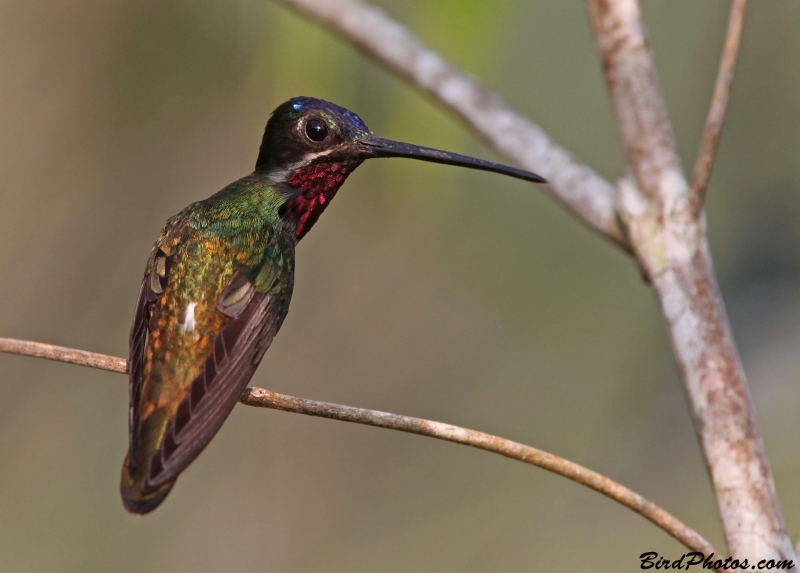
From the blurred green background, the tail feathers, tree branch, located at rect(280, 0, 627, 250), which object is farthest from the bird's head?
the blurred green background

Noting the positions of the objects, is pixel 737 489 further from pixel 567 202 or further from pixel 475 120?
pixel 475 120

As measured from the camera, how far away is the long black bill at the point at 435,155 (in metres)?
2.94

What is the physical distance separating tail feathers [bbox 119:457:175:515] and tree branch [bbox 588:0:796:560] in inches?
54.5

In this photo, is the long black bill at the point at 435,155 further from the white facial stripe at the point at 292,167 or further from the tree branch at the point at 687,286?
the tree branch at the point at 687,286

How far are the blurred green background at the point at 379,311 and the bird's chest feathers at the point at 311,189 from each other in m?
2.70

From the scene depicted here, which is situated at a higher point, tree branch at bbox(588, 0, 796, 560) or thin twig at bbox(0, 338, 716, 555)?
tree branch at bbox(588, 0, 796, 560)

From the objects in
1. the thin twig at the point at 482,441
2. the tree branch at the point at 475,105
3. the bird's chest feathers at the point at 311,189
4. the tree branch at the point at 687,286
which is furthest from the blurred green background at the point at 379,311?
the thin twig at the point at 482,441

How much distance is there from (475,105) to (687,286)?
1274mm

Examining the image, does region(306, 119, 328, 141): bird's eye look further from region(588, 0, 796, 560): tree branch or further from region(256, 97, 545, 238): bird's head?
region(588, 0, 796, 560): tree branch

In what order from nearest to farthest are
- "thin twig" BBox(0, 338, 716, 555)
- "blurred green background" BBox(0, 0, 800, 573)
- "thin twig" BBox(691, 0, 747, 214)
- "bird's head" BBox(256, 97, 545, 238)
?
"thin twig" BBox(0, 338, 716, 555)
"thin twig" BBox(691, 0, 747, 214)
"bird's head" BBox(256, 97, 545, 238)
"blurred green background" BBox(0, 0, 800, 573)

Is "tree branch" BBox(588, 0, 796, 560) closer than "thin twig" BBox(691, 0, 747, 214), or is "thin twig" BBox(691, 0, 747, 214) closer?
"tree branch" BBox(588, 0, 796, 560)

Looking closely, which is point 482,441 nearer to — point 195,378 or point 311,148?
point 195,378

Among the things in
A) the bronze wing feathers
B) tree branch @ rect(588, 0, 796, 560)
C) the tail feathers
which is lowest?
the tail feathers

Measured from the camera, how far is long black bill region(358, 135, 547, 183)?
2.94 metres
